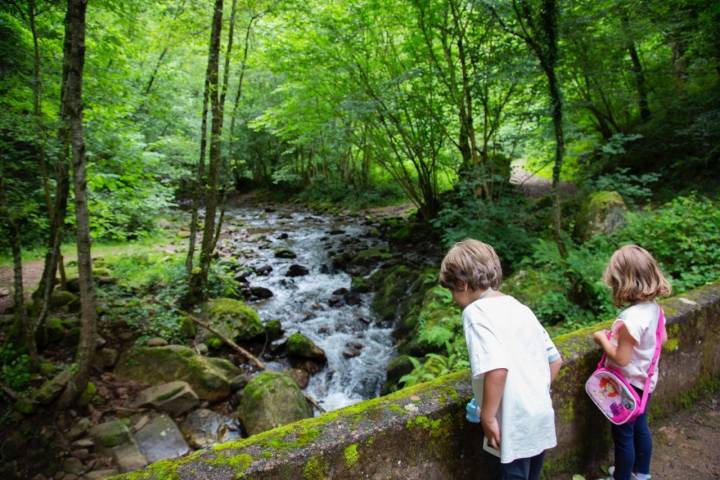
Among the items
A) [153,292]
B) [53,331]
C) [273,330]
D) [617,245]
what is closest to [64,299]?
[53,331]

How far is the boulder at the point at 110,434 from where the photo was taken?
402 cm

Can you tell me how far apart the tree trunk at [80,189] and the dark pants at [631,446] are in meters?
4.95

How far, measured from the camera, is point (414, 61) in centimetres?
1019

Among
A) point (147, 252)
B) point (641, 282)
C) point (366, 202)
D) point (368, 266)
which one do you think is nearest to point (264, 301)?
point (368, 266)

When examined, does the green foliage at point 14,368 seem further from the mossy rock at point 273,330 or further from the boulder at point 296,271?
the boulder at point 296,271

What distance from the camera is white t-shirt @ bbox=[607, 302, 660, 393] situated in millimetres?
2021

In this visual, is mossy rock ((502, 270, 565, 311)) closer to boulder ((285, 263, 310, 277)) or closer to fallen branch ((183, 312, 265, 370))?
fallen branch ((183, 312, 265, 370))

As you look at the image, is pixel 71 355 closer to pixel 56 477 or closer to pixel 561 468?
pixel 56 477

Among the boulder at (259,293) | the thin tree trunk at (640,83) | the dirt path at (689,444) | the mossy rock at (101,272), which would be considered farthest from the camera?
the thin tree trunk at (640,83)

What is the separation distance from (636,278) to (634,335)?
0.33m

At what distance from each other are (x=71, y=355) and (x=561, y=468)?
20.9 feet

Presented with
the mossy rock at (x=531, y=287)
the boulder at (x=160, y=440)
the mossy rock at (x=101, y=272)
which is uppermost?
the mossy rock at (x=531, y=287)

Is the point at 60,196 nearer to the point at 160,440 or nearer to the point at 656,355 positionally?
the point at 160,440

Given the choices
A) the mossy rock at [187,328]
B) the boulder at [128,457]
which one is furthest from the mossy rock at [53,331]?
the boulder at [128,457]
